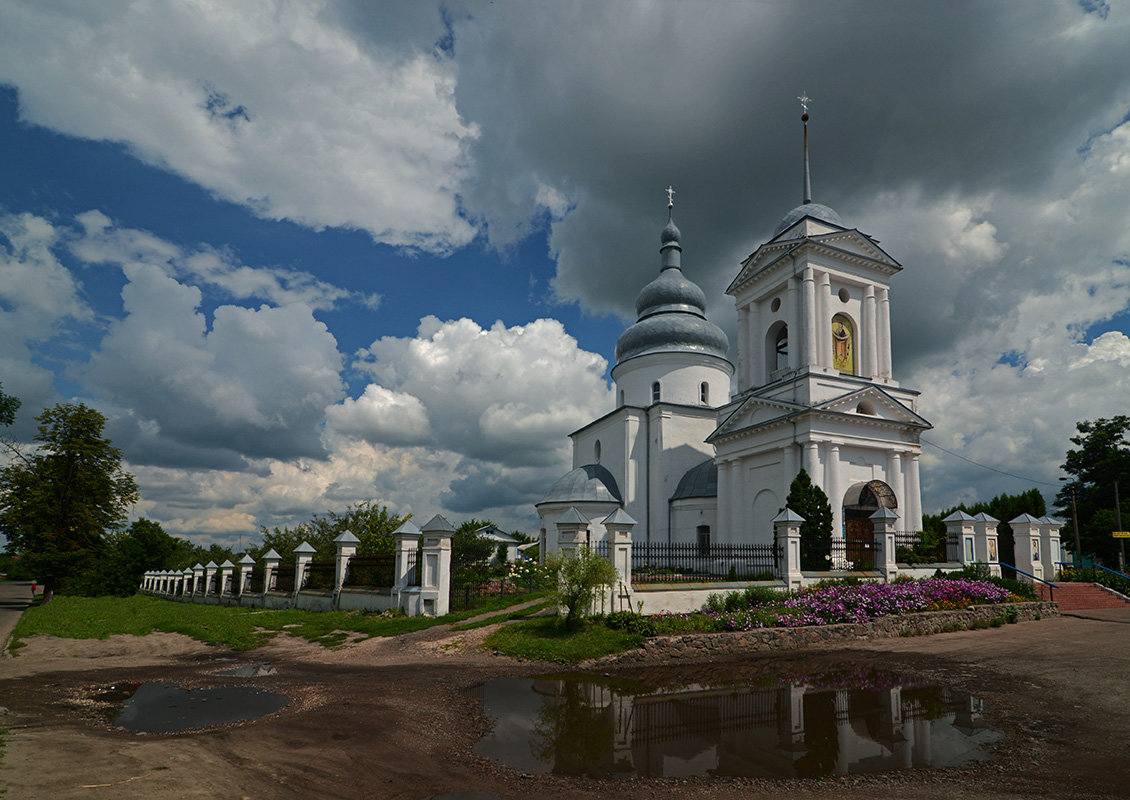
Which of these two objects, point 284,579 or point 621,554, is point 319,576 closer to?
point 284,579

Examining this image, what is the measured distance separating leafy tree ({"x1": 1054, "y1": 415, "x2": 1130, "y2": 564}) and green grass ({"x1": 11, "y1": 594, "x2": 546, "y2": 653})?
3832 centimetres

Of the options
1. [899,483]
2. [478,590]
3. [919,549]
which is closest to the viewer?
[478,590]

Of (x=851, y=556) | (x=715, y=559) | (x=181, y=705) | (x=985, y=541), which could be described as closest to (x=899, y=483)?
(x=985, y=541)

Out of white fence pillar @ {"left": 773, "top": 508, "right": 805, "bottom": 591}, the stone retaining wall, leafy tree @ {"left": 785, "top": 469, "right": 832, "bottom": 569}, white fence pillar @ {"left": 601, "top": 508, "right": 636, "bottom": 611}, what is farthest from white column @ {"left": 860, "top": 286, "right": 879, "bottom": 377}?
white fence pillar @ {"left": 601, "top": 508, "right": 636, "bottom": 611}

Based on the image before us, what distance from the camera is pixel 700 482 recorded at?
93.8 ft

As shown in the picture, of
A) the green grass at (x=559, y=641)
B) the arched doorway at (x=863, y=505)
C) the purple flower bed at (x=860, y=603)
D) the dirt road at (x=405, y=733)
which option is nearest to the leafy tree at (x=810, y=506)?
the arched doorway at (x=863, y=505)

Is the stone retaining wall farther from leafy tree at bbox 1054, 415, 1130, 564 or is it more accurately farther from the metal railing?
leafy tree at bbox 1054, 415, 1130, 564

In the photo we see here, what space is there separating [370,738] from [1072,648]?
13458mm

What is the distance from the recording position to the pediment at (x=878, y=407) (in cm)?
2273

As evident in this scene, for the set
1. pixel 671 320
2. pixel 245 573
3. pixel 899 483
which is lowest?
pixel 245 573

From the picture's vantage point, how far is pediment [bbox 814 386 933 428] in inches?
895

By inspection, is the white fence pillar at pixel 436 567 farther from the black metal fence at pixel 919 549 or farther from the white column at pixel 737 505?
the black metal fence at pixel 919 549

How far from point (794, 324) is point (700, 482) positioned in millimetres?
8320

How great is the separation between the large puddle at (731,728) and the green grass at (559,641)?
1.59 metres
